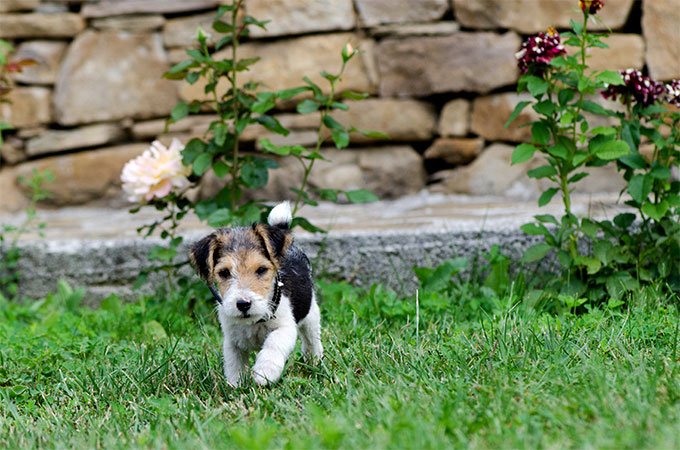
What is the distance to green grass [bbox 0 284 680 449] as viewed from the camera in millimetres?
2623

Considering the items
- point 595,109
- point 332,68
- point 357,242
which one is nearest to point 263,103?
point 357,242

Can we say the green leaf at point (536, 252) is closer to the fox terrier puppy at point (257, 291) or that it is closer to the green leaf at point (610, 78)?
the green leaf at point (610, 78)

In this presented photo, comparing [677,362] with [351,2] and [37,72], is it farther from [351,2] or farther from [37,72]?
[37,72]

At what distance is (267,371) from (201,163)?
168 cm

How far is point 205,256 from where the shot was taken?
356 centimetres

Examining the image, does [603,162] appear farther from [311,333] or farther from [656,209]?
[311,333]

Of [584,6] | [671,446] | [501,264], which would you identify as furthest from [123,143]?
[671,446]

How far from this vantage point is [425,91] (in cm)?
662

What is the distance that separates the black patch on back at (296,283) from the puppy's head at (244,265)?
102 millimetres

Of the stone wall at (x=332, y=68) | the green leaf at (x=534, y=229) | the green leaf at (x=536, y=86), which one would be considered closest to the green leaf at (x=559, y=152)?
the green leaf at (x=536, y=86)

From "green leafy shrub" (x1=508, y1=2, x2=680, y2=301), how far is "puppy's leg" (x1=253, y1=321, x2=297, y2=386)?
146cm

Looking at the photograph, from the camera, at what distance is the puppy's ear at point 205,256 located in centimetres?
355

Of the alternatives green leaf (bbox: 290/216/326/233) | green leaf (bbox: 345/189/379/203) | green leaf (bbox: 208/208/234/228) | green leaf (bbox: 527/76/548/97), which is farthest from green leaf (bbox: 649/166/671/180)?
green leaf (bbox: 208/208/234/228)

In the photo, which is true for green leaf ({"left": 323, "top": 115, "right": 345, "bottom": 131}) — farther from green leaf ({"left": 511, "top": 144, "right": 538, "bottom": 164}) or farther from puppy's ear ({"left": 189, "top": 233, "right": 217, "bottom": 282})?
puppy's ear ({"left": 189, "top": 233, "right": 217, "bottom": 282})
